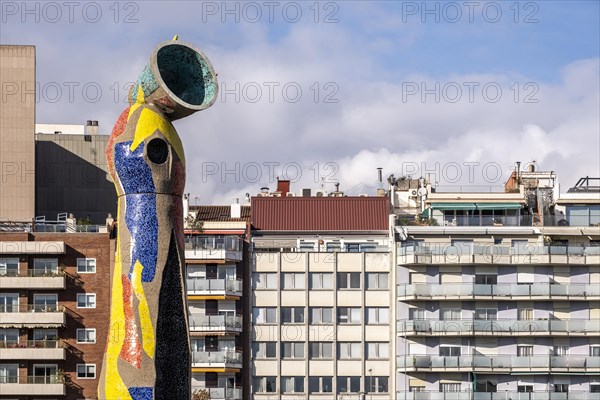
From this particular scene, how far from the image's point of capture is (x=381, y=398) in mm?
93625

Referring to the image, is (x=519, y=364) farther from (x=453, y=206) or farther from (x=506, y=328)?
(x=453, y=206)

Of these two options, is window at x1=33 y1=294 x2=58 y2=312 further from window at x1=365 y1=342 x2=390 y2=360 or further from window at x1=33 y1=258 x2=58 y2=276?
window at x1=365 y1=342 x2=390 y2=360

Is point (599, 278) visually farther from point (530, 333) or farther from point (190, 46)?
point (190, 46)

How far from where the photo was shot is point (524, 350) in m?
93.0

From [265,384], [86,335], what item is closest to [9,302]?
[86,335]

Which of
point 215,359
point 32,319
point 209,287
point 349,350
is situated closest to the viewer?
point 32,319

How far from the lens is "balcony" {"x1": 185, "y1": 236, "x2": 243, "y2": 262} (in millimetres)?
93125

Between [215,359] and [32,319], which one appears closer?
[32,319]

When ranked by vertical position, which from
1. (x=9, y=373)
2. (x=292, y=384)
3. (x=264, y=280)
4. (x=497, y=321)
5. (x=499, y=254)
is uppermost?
(x=499, y=254)

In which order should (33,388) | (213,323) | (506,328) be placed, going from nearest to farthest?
(33,388) < (506,328) < (213,323)

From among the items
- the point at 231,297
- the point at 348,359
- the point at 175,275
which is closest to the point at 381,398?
the point at 348,359

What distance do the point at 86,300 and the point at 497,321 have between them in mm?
19372

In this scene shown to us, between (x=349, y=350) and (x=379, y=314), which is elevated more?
(x=379, y=314)

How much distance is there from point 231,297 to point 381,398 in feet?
28.4
